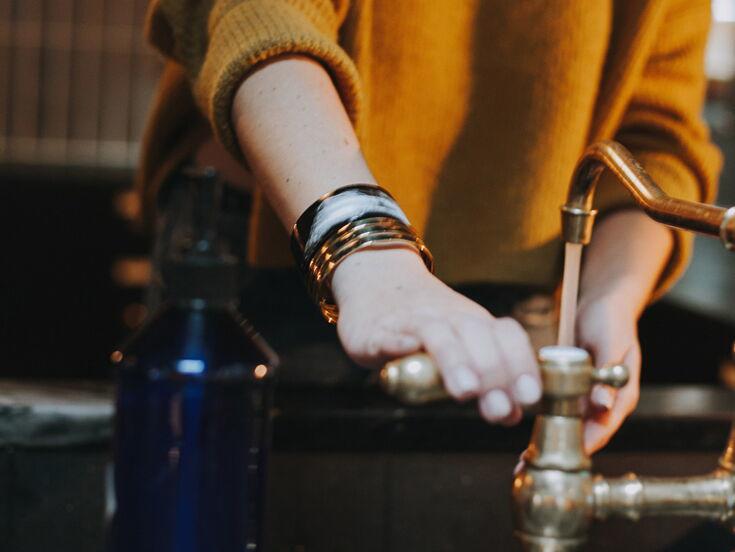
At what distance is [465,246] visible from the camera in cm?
87

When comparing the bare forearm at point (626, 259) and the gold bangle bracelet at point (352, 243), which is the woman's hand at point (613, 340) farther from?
the gold bangle bracelet at point (352, 243)

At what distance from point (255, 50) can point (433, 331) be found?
26cm

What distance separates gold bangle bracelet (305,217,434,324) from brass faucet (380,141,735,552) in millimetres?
93

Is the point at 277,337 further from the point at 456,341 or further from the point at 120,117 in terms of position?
the point at 120,117

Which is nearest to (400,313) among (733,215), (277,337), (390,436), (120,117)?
(733,215)

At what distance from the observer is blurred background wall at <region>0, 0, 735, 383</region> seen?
8.93 feet

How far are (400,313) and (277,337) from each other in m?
0.60

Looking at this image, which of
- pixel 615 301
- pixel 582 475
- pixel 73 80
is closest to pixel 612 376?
pixel 582 475

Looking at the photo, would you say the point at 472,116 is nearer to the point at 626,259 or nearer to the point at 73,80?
the point at 626,259

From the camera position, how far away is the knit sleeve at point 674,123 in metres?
0.88

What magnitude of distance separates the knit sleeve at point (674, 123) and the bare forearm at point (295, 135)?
0.36 m

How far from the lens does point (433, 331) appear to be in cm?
44

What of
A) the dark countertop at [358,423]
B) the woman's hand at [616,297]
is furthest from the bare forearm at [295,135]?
the dark countertop at [358,423]

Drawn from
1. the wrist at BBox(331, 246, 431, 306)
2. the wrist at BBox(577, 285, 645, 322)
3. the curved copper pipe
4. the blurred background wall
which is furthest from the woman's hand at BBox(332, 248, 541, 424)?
the blurred background wall
